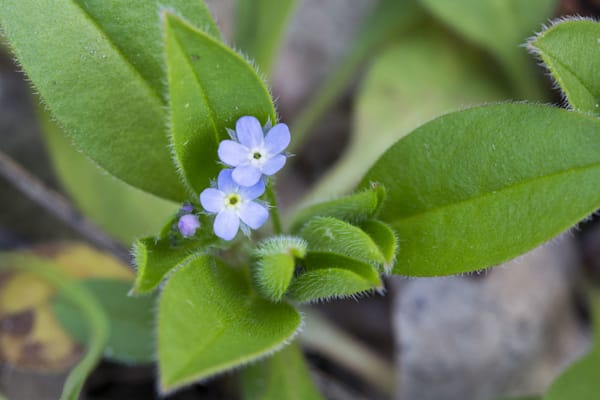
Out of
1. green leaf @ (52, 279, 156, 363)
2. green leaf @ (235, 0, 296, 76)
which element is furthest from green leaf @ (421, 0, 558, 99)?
green leaf @ (52, 279, 156, 363)

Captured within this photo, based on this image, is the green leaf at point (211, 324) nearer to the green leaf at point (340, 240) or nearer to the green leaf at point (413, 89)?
the green leaf at point (340, 240)

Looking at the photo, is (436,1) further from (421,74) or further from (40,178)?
(40,178)

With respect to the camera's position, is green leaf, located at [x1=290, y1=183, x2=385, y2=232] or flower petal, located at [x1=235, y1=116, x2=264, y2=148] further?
green leaf, located at [x1=290, y1=183, x2=385, y2=232]

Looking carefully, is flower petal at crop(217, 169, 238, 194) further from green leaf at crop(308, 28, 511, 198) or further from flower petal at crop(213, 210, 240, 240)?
green leaf at crop(308, 28, 511, 198)

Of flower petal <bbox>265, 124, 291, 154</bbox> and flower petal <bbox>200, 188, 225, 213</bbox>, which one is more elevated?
flower petal <bbox>265, 124, 291, 154</bbox>

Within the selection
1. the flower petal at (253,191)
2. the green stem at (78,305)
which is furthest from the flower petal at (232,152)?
the green stem at (78,305)

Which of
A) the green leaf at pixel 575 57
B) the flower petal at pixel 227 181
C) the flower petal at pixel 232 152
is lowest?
the flower petal at pixel 227 181

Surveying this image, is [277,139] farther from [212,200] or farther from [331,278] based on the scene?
[331,278]
